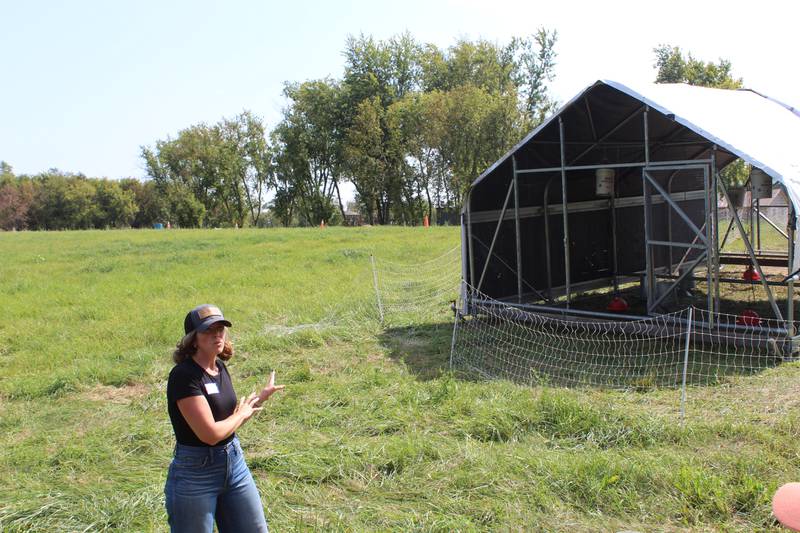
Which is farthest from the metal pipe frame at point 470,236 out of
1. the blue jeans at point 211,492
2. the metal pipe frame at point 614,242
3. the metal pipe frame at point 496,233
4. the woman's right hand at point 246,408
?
the blue jeans at point 211,492

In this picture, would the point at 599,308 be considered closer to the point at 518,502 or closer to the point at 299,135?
the point at 518,502

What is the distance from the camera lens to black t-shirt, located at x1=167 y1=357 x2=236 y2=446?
11.3 ft

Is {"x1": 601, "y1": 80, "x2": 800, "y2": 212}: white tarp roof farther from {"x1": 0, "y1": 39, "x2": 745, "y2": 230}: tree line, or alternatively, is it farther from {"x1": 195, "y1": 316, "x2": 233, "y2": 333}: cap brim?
{"x1": 0, "y1": 39, "x2": 745, "y2": 230}: tree line

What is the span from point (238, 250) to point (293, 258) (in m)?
3.84

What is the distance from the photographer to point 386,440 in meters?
5.99

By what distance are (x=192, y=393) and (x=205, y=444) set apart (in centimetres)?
27

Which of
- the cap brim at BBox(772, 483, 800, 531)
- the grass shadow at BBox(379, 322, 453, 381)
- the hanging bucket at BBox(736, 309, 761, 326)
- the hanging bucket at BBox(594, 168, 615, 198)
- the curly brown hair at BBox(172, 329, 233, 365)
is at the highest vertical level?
the hanging bucket at BBox(594, 168, 615, 198)

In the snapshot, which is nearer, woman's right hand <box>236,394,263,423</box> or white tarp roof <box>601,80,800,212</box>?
woman's right hand <box>236,394,263,423</box>

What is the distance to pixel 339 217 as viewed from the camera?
215 ft

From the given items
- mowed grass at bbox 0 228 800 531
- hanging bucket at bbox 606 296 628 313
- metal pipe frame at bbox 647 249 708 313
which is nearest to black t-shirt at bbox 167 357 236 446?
mowed grass at bbox 0 228 800 531

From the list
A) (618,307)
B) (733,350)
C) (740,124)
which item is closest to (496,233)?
(618,307)

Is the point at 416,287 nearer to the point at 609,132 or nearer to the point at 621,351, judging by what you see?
the point at 609,132

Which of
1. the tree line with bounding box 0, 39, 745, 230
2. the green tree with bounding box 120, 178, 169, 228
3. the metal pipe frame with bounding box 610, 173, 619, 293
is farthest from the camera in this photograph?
the green tree with bounding box 120, 178, 169, 228

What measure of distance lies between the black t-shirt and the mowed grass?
1408mm
